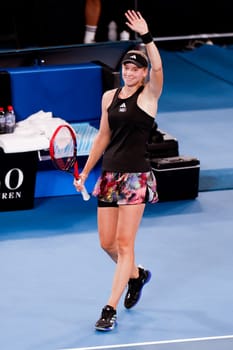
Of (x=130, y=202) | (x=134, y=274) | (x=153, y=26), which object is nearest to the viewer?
(x=130, y=202)

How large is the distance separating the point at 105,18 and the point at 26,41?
124 centimetres

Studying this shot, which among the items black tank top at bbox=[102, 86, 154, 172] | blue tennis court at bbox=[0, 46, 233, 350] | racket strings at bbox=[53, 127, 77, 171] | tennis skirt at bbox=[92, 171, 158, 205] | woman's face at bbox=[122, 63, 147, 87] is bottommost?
blue tennis court at bbox=[0, 46, 233, 350]

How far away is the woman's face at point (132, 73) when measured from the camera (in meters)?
5.48

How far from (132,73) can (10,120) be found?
2.63m

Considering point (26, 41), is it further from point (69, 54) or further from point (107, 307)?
point (107, 307)

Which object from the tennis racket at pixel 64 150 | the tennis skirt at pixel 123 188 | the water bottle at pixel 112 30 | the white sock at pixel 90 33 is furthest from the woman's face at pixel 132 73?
the water bottle at pixel 112 30

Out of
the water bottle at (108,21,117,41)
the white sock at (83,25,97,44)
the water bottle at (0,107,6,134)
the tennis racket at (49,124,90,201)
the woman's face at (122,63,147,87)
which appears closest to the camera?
the woman's face at (122,63,147,87)

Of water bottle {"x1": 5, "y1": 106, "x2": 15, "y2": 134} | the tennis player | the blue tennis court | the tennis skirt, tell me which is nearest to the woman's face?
the tennis player

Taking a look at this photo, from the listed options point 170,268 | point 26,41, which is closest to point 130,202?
point 170,268

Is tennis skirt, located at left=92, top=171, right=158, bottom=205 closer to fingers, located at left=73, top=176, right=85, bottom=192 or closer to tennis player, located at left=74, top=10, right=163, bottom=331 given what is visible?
tennis player, located at left=74, top=10, right=163, bottom=331

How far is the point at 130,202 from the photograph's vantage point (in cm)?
557

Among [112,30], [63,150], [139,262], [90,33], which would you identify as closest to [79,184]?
[63,150]

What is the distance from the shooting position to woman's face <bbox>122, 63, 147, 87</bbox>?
548cm

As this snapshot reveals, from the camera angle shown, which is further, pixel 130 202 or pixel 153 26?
pixel 153 26
